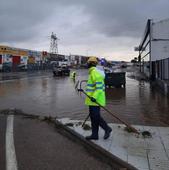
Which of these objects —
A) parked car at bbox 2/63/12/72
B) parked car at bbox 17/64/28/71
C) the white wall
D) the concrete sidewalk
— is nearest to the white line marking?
the concrete sidewalk

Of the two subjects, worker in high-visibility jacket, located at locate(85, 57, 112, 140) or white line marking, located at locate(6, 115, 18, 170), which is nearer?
white line marking, located at locate(6, 115, 18, 170)

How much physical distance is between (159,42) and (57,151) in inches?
1092

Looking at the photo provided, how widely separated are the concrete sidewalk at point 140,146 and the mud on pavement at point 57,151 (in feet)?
0.65

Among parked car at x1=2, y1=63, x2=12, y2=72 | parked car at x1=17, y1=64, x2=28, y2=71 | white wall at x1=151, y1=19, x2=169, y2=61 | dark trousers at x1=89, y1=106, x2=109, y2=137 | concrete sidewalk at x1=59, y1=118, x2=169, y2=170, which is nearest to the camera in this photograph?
concrete sidewalk at x1=59, y1=118, x2=169, y2=170

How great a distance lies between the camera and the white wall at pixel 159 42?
106 ft

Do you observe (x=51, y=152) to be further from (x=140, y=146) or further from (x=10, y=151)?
(x=140, y=146)

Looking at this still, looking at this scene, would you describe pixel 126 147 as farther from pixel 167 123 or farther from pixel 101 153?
pixel 167 123

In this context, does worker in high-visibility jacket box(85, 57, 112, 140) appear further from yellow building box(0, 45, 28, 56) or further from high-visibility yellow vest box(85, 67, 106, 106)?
yellow building box(0, 45, 28, 56)

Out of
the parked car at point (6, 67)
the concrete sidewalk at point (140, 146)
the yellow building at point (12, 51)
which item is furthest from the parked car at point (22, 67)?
the concrete sidewalk at point (140, 146)

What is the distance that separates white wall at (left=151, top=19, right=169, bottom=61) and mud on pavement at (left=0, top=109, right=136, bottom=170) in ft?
82.0

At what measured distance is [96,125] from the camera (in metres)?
7.54

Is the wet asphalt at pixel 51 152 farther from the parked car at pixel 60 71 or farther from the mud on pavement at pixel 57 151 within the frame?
the parked car at pixel 60 71

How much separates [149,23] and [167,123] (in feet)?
79.6

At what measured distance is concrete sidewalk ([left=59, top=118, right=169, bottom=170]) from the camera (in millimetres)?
5938
